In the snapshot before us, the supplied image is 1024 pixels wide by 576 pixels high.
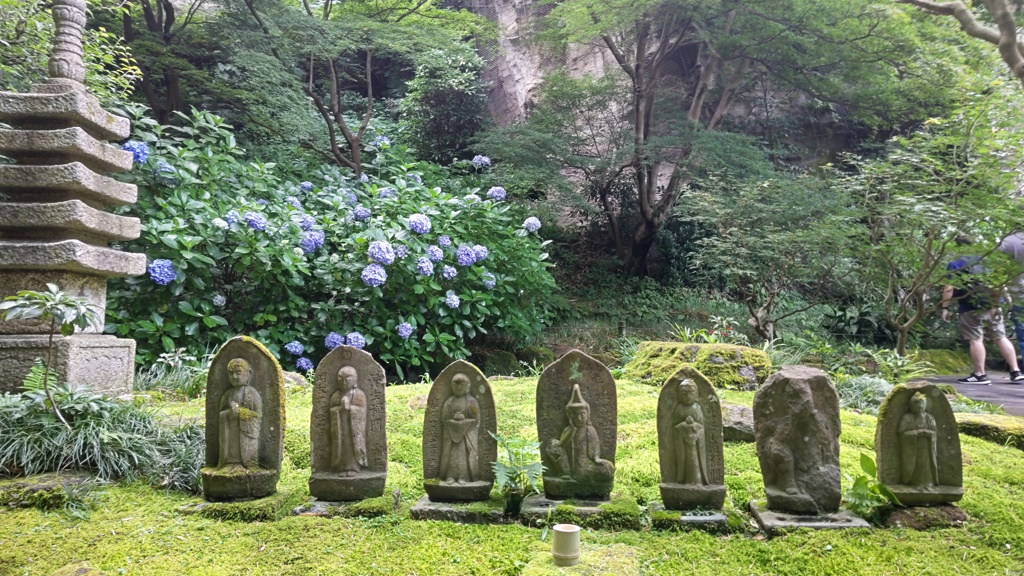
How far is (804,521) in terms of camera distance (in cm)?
269

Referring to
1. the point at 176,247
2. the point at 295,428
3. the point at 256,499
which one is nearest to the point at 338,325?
the point at 176,247

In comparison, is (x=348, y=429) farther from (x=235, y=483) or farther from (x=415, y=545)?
(x=415, y=545)

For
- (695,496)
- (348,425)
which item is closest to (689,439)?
(695,496)

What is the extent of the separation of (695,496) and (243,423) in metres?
2.22

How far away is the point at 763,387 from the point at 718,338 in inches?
191

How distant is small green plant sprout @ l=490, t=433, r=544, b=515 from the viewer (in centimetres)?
277

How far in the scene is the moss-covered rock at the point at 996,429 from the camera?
14.1 ft

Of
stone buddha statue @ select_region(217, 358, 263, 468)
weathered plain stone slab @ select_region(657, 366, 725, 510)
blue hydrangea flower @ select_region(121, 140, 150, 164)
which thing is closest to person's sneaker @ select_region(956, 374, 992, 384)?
weathered plain stone slab @ select_region(657, 366, 725, 510)

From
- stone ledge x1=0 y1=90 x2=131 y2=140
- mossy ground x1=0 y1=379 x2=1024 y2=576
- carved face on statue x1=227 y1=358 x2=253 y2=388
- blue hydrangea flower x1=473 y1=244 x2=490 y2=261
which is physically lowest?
mossy ground x1=0 y1=379 x2=1024 y2=576

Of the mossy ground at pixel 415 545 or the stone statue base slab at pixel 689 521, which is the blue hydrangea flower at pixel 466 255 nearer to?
the mossy ground at pixel 415 545

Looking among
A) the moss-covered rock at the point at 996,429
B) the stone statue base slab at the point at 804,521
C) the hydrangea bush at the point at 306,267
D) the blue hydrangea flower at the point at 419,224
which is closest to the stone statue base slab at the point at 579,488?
the stone statue base slab at the point at 804,521

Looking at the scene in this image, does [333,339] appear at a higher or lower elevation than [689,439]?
higher

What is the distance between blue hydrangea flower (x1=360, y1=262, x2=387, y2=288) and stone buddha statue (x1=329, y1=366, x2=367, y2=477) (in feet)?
10.3

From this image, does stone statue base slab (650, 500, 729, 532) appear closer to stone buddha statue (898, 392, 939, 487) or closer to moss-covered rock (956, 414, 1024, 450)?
stone buddha statue (898, 392, 939, 487)
